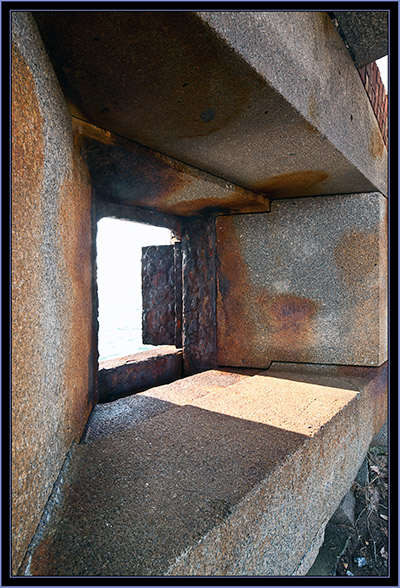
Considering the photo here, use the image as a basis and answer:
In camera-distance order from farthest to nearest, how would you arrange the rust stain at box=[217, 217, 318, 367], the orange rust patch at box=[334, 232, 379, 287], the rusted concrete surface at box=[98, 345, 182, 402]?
the rust stain at box=[217, 217, 318, 367]
the orange rust patch at box=[334, 232, 379, 287]
the rusted concrete surface at box=[98, 345, 182, 402]

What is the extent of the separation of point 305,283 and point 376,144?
1179mm

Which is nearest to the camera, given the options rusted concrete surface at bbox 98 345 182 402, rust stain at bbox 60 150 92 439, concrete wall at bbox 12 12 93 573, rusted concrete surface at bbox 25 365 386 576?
concrete wall at bbox 12 12 93 573

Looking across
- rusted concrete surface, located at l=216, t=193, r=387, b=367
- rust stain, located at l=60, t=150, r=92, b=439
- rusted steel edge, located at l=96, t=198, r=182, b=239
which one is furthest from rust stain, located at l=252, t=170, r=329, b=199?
rust stain, located at l=60, t=150, r=92, b=439

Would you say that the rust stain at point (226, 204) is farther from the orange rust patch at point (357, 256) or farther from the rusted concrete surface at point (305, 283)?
the orange rust patch at point (357, 256)

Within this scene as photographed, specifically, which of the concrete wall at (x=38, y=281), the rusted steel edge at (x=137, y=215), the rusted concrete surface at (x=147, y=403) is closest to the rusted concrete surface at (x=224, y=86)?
the concrete wall at (x=38, y=281)

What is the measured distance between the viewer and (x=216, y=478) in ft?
4.18

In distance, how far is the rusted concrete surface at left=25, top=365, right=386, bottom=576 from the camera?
93 centimetres

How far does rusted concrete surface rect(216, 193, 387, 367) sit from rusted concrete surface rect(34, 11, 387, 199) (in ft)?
1.83

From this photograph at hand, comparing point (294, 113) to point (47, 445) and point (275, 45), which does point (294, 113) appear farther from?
point (47, 445)

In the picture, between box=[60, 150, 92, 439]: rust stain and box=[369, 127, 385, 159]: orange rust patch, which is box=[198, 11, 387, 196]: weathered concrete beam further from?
box=[60, 150, 92, 439]: rust stain

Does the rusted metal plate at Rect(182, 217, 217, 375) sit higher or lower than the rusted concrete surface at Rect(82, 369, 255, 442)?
higher

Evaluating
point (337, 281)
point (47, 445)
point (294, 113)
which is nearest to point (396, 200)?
point (337, 281)

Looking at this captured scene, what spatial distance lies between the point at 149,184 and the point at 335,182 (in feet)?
4.41

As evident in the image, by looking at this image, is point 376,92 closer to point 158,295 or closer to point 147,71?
point 147,71
